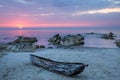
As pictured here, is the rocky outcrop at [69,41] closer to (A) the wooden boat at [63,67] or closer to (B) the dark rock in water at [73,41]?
(B) the dark rock in water at [73,41]

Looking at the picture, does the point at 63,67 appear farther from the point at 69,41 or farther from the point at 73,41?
the point at 73,41

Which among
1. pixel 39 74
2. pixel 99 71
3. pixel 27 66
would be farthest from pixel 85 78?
pixel 27 66

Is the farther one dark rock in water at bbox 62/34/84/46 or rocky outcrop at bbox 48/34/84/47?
rocky outcrop at bbox 48/34/84/47

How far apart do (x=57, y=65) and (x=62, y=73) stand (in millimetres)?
817

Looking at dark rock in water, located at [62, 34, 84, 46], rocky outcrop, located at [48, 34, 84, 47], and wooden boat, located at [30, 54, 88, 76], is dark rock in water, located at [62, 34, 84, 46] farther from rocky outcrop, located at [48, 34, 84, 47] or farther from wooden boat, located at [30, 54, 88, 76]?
wooden boat, located at [30, 54, 88, 76]

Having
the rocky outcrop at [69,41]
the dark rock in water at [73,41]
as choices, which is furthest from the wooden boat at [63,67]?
the rocky outcrop at [69,41]

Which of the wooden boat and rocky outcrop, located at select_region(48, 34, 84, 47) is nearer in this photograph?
the wooden boat

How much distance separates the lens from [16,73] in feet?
50.2

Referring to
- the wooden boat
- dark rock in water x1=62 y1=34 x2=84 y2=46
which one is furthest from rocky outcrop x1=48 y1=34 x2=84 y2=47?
the wooden boat

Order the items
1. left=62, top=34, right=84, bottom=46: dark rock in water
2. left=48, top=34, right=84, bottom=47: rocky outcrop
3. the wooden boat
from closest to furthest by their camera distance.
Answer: the wooden boat → left=62, top=34, right=84, bottom=46: dark rock in water → left=48, top=34, right=84, bottom=47: rocky outcrop

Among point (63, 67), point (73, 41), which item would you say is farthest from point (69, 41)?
point (63, 67)

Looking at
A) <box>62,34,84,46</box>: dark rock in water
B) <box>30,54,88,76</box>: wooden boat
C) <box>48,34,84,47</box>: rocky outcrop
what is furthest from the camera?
<box>48,34,84,47</box>: rocky outcrop

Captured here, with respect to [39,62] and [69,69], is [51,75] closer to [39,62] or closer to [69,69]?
[69,69]

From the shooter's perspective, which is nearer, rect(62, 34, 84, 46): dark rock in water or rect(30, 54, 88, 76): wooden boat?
rect(30, 54, 88, 76): wooden boat
